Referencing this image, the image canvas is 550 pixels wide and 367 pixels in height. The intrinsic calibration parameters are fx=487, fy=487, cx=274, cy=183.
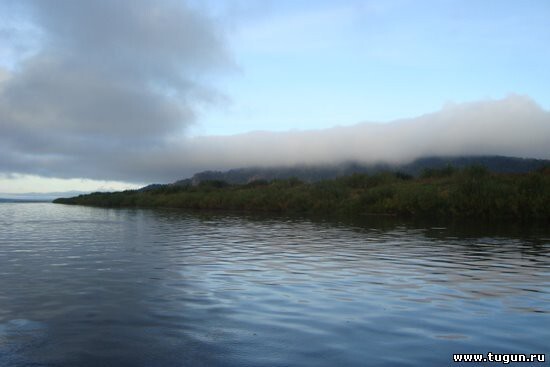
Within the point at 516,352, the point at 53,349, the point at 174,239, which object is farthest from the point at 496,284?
the point at 174,239

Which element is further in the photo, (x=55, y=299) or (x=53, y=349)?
(x=55, y=299)

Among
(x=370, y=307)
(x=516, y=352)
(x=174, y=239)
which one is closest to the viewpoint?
(x=516, y=352)

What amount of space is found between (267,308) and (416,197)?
215 ft

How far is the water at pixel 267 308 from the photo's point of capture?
1007cm

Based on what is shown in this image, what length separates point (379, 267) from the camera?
22.1m

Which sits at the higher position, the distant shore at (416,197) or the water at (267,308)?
the distant shore at (416,197)

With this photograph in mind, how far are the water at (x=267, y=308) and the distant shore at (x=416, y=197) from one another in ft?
136

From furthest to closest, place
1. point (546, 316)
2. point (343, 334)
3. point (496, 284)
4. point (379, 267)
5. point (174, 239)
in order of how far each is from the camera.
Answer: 1. point (174, 239)
2. point (379, 267)
3. point (496, 284)
4. point (546, 316)
5. point (343, 334)

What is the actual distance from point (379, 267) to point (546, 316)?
9440 mm

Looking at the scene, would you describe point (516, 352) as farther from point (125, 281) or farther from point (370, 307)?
point (125, 281)

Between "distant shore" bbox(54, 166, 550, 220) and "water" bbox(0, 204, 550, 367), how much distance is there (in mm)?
41519

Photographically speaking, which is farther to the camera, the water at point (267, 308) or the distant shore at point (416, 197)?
the distant shore at point (416, 197)

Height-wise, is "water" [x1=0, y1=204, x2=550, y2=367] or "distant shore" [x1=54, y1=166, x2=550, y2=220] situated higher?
"distant shore" [x1=54, y1=166, x2=550, y2=220]

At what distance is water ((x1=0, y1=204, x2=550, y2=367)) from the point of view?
396 inches
